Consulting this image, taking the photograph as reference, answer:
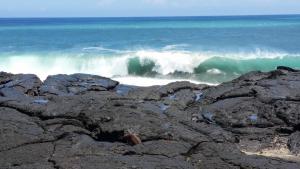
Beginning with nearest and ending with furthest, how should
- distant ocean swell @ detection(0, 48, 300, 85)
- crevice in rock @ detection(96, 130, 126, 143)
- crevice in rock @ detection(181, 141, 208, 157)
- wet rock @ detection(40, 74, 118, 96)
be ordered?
crevice in rock @ detection(181, 141, 208, 157) < crevice in rock @ detection(96, 130, 126, 143) < wet rock @ detection(40, 74, 118, 96) < distant ocean swell @ detection(0, 48, 300, 85)

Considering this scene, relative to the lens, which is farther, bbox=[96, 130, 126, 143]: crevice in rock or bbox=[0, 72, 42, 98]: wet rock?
bbox=[0, 72, 42, 98]: wet rock

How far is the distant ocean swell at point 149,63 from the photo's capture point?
24.9m

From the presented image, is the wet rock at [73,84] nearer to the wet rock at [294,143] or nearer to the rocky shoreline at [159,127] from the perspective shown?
the rocky shoreline at [159,127]

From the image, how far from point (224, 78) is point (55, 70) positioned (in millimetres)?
8001

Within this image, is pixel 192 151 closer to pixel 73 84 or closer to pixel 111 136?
pixel 111 136

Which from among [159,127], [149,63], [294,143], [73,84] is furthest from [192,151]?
[149,63]

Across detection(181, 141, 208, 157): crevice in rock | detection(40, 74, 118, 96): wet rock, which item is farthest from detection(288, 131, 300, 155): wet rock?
detection(40, 74, 118, 96): wet rock

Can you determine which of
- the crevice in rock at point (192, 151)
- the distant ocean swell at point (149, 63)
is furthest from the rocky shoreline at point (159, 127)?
the distant ocean swell at point (149, 63)

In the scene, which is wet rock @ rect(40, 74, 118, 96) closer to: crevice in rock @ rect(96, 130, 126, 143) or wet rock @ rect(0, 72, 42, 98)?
wet rock @ rect(0, 72, 42, 98)

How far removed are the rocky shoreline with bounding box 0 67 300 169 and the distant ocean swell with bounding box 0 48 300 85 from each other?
12577 millimetres

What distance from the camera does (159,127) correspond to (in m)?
7.66

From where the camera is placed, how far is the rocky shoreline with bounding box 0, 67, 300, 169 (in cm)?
657

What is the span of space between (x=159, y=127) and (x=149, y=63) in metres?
18.9

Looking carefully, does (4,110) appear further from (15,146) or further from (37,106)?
(15,146)
